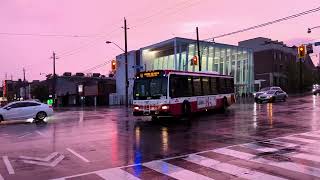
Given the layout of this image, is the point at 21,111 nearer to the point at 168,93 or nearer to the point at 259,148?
the point at 168,93

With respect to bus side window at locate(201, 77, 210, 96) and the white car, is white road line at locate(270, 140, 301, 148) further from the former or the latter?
the white car

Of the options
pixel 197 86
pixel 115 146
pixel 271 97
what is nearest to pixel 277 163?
pixel 115 146

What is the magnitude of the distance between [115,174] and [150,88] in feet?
48.9

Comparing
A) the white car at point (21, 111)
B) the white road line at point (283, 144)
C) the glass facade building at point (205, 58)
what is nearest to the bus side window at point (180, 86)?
the white road line at point (283, 144)

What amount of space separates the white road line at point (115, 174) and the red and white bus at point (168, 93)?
13.6 meters

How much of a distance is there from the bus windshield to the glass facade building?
4202 centimetres

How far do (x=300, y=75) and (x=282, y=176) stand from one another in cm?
7915

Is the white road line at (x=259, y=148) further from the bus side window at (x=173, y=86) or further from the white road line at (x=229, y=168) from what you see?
the bus side window at (x=173, y=86)

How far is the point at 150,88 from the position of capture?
2467 centimetres

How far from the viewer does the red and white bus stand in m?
24.0

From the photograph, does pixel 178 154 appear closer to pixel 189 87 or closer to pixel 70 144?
pixel 70 144

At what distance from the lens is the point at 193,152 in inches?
505

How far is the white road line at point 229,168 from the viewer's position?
9289 mm

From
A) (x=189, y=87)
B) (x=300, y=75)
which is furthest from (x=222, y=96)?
(x=300, y=75)
